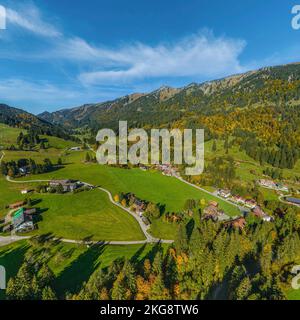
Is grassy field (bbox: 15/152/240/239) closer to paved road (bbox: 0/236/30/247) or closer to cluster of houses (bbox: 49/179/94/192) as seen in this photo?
cluster of houses (bbox: 49/179/94/192)

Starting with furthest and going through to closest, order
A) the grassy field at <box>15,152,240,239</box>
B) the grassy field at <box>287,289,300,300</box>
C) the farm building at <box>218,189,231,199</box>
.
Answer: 1. the farm building at <box>218,189,231,199</box>
2. the grassy field at <box>15,152,240,239</box>
3. the grassy field at <box>287,289,300,300</box>

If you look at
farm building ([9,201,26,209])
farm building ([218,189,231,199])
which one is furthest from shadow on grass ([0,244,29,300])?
farm building ([218,189,231,199])

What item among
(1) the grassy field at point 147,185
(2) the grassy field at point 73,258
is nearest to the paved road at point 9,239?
(2) the grassy field at point 73,258

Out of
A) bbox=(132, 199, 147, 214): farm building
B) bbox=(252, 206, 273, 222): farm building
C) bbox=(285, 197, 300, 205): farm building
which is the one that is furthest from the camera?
bbox=(285, 197, 300, 205): farm building

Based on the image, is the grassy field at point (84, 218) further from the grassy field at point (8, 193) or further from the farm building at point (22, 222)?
the grassy field at point (8, 193)
